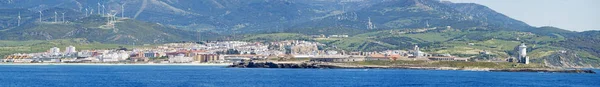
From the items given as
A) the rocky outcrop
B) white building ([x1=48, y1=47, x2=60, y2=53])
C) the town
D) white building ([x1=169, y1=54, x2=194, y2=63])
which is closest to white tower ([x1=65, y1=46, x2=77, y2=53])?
the town

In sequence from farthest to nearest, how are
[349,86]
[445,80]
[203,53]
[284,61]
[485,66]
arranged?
[203,53] → [284,61] → [485,66] → [445,80] → [349,86]

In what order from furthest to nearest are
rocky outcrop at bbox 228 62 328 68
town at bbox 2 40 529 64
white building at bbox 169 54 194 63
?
town at bbox 2 40 529 64 → white building at bbox 169 54 194 63 → rocky outcrop at bbox 228 62 328 68

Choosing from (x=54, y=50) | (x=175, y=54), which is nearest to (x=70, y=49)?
(x=54, y=50)

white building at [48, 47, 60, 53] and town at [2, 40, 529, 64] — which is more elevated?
white building at [48, 47, 60, 53]

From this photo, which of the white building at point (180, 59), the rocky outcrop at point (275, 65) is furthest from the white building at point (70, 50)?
the rocky outcrop at point (275, 65)

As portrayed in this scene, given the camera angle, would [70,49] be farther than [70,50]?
Yes

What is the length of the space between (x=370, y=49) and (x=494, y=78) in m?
91.2

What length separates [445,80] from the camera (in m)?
99.7

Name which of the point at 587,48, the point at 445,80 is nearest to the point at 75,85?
the point at 445,80

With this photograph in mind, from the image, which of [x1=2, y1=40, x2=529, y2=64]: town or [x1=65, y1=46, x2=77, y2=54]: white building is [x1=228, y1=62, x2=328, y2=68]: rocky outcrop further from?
[x1=65, y1=46, x2=77, y2=54]: white building

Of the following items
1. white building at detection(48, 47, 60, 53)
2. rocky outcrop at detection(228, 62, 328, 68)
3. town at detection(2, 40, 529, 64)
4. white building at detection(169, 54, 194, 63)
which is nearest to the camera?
rocky outcrop at detection(228, 62, 328, 68)

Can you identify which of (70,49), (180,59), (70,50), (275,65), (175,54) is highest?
(70,49)

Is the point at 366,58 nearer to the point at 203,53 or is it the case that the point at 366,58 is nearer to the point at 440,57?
the point at 440,57

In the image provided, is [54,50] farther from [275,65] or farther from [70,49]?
[275,65]
